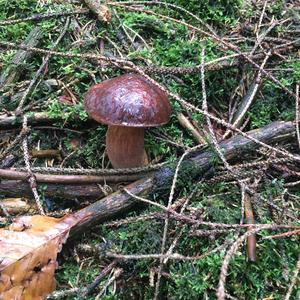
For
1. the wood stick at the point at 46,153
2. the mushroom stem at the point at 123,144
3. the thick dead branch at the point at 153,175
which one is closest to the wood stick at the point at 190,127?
the thick dead branch at the point at 153,175

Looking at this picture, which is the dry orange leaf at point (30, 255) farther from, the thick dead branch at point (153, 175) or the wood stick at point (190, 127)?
the wood stick at point (190, 127)

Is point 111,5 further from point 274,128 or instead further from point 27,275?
point 27,275

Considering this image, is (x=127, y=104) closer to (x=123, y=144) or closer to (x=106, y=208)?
(x=123, y=144)

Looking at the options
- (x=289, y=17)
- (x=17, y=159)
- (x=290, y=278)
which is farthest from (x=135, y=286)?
(x=289, y=17)

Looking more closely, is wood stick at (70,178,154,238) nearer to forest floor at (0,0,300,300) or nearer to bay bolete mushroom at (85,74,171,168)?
forest floor at (0,0,300,300)

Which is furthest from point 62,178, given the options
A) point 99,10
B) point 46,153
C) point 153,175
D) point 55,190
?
point 99,10

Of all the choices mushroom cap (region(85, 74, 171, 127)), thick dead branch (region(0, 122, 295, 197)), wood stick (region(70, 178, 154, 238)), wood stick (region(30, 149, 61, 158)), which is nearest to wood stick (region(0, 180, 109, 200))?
thick dead branch (region(0, 122, 295, 197))
